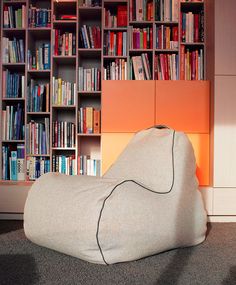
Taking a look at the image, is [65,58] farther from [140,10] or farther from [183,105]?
[183,105]

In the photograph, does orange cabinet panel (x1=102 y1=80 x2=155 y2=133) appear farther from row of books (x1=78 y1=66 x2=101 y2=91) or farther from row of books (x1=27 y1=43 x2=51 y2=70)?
row of books (x1=27 y1=43 x2=51 y2=70)

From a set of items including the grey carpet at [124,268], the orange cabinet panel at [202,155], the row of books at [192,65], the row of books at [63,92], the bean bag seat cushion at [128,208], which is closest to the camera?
the grey carpet at [124,268]

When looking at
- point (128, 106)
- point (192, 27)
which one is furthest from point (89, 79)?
point (192, 27)

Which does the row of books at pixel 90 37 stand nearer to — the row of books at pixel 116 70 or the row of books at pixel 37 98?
the row of books at pixel 116 70

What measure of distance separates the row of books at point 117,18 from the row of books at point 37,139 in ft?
4.01

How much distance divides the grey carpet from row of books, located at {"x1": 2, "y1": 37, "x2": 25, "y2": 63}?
2.01m

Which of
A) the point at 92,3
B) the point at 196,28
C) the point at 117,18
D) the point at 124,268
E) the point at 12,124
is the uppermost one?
the point at 92,3

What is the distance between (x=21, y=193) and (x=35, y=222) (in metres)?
1.05

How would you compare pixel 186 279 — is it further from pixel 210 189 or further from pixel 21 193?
pixel 21 193

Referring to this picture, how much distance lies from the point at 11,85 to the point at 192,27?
1.90 metres

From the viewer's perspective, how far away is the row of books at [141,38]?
3312 millimetres

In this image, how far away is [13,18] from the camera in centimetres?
338

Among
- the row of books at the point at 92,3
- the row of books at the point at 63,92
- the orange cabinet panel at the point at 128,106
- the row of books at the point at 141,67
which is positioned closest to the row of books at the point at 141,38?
the row of books at the point at 141,67

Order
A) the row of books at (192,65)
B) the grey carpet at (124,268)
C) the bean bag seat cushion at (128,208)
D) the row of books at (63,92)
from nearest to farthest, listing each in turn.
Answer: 1. the grey carpet at (124,268)
2. the bean bag seat cushion at (128,208)
3. the row of books at (192,65)
4. the row of books at (63,92)
